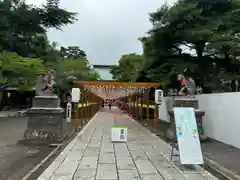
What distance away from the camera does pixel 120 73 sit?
51812 millimetres

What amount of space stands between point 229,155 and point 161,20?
843 centimetres

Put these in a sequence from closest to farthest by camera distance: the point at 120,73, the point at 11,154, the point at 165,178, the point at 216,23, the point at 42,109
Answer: the point at 165,178 → the point at 11,154 → the point at 42,109 → the point at 216,23 → the point at 120,73

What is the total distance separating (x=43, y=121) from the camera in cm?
1038

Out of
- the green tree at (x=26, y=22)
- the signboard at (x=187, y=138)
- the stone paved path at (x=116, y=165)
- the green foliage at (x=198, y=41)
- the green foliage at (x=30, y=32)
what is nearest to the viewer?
the stone paved path at (x=116, y=165)

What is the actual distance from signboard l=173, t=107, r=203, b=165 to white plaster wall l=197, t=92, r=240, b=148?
2.98 meters

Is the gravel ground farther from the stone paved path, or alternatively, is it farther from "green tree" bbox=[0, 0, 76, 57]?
"green tree" bbox=[0, 0, 76, 57]

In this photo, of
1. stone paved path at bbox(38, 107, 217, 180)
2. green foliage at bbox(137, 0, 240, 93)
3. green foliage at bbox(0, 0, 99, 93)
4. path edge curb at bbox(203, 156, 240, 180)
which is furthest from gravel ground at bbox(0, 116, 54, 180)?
green foliage at bbox(0, 0, 99, 93)

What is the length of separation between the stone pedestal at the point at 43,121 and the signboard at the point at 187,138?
4.88m

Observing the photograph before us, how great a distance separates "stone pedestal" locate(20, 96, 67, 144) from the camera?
10.3 m

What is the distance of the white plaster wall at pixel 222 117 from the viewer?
9492 mm

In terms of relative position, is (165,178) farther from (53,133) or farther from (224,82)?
(224,82)

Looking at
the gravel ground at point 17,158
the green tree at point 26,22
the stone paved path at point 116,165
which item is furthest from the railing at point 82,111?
the green tree at point 26,22

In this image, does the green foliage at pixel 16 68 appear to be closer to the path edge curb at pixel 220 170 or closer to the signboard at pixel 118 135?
the signboard at pixel 118 135

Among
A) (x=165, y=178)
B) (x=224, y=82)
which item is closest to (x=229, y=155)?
(x=165, y=178)
